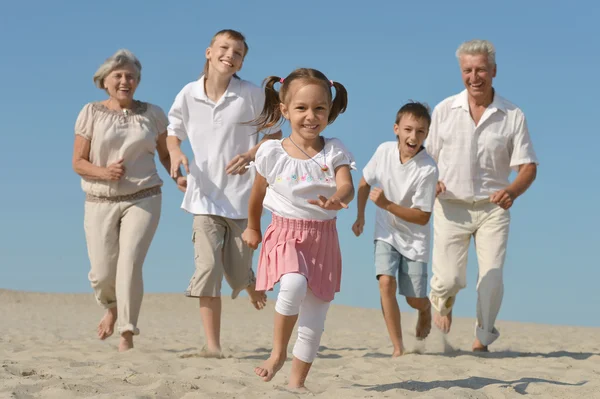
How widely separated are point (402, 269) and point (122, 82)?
3022 millimetres

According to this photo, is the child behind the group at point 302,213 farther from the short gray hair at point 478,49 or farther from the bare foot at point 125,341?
the short gray hair at point 478,49

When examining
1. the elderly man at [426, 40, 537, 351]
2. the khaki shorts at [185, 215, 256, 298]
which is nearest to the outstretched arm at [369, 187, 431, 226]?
the elderly man at [426, 40, 537, 351]

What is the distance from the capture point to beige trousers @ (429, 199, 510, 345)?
769cm

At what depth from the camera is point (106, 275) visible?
7.44 m

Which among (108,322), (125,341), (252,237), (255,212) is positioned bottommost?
(125,341)

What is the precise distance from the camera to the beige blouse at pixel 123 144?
7277mm

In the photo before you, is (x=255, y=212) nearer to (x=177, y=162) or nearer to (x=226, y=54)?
(x=177, y=162)

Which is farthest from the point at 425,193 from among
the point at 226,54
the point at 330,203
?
the point at 330,203

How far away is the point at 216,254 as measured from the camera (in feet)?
22.7

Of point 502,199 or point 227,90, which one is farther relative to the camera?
point 502,199

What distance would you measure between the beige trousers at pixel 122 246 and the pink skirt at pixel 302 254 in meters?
2.58

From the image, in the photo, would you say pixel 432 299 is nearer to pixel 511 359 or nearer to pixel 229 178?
pixel 511 359

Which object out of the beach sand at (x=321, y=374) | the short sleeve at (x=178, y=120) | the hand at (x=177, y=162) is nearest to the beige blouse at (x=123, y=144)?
the short sleeve at (x=178, y=120)

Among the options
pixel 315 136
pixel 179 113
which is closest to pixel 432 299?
pixel 179 113
